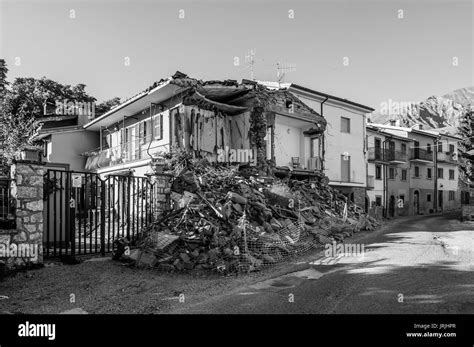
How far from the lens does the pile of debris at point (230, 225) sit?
757cm

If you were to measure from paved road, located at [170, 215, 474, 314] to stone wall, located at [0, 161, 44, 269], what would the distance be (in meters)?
3.87

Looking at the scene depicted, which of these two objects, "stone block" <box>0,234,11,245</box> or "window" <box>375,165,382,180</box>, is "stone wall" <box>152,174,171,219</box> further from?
"window" <box>375,165,382,180</box>

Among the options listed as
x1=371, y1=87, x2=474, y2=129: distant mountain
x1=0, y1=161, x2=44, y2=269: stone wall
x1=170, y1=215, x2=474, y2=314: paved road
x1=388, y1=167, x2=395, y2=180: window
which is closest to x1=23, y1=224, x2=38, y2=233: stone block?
x1=0, y1=161, x2=44, y2=269: stone wall

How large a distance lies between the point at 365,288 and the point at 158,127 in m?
12.8

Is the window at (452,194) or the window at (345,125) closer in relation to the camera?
the window at (345,125)

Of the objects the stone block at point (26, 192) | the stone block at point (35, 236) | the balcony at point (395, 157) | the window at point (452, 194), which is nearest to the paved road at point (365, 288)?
the stone block at point (35, 236)

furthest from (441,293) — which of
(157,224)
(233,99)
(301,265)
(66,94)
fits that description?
(66,94)

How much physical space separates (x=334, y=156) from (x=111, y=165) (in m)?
15.7

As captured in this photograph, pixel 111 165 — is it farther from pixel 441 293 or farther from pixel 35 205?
pixel 441 293

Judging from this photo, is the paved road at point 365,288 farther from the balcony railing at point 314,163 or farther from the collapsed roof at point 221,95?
the balcony railing at point 314,163

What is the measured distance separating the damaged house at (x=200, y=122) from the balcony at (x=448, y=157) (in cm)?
2735

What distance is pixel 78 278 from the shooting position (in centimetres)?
654

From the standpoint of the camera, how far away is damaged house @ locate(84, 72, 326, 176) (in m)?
14.7

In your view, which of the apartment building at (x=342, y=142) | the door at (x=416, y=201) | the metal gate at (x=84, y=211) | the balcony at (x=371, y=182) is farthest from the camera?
the door at (x=416, y=201)
